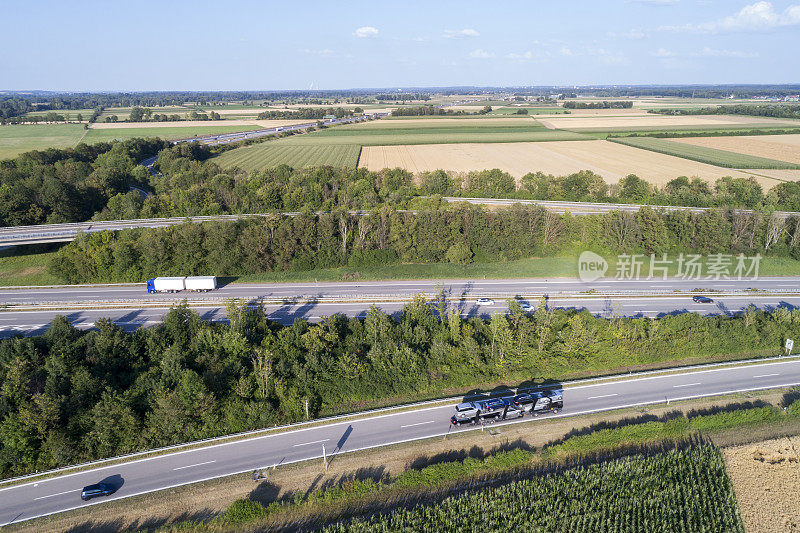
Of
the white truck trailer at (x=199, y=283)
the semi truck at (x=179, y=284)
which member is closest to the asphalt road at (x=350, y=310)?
the semi truck at (x=179, y=284)

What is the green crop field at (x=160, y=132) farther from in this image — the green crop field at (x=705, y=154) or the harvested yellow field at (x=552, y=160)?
the green crop field at (x=705, y=154)

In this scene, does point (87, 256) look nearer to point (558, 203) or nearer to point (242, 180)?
point (242, 180)

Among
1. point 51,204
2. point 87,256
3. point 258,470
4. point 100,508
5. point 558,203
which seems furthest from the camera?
point 558,203

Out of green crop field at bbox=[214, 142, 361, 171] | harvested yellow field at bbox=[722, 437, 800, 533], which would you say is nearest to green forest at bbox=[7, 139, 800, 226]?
green crop field at bbox=[214, 142, 361, 171]

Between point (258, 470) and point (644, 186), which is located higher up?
point (644, 186)

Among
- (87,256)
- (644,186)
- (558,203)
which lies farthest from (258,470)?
(644,186)

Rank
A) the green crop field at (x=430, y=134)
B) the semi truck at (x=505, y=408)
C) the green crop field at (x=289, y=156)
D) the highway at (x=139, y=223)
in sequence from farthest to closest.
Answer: the green crop field at (x=430, y=134)
the green crop field at (x=289, y=156)
the highway at (x=139, y=223)
the semi truck at (x=505, y=408)

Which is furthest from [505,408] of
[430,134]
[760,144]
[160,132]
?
[160,132]
